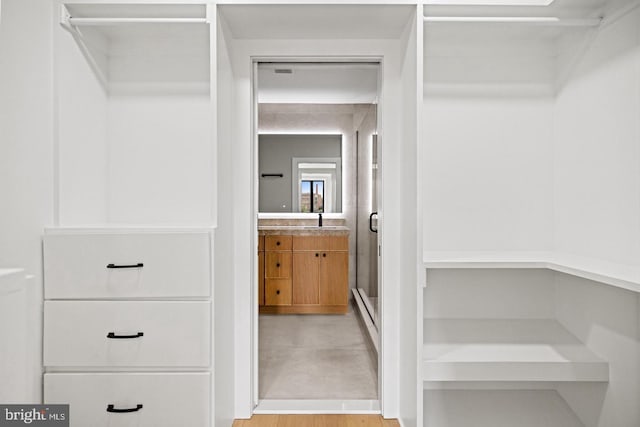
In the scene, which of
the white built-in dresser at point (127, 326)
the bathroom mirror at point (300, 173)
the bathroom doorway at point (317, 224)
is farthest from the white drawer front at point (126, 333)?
the bathroom mirror at point (300, 173)

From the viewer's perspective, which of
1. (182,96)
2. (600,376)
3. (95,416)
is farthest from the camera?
(182,96)

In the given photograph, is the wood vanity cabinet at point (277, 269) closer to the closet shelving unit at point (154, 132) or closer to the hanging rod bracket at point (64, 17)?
the closet shelving unit at point (154, 132)

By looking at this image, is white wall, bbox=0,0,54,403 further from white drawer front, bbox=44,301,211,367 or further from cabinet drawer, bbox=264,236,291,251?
cabinet drawer, bbox=264,236,291,251

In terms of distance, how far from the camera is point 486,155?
2451 millimetres

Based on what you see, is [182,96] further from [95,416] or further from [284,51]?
[95,416]

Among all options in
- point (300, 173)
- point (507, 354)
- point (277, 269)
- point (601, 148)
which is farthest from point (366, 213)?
point (601, 148)

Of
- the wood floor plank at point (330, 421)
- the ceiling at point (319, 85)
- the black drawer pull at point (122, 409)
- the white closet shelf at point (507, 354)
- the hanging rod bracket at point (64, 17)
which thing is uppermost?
the ceiling at point (319, 85)

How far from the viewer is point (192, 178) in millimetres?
2412

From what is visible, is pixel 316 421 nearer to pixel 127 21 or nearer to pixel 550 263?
pixel 550 263

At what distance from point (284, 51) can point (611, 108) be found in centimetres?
164

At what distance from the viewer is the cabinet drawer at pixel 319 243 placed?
452 centimetres

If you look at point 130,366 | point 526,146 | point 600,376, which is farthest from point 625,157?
point 130,366

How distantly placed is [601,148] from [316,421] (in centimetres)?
199

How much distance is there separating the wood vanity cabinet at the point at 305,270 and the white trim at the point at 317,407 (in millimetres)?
1946
